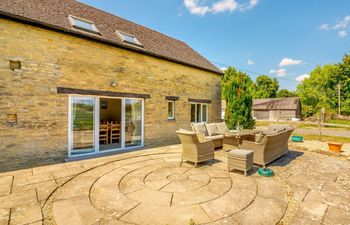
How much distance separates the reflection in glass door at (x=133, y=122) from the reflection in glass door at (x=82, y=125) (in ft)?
5.04

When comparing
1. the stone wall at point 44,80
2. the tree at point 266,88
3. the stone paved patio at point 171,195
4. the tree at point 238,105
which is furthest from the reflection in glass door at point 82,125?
the tree at point 266,88

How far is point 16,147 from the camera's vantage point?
5.75 meters

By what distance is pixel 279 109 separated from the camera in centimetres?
3834

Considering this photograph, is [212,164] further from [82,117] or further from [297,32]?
[297,32]

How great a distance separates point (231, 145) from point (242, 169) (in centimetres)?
271

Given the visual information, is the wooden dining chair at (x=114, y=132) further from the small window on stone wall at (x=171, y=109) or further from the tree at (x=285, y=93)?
the tree at (x=285, y=93)

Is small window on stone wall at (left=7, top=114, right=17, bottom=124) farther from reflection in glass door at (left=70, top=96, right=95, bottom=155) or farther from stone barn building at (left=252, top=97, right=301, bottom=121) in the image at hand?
stone barn building at (left=252, top=97, right=301, bottom=121)

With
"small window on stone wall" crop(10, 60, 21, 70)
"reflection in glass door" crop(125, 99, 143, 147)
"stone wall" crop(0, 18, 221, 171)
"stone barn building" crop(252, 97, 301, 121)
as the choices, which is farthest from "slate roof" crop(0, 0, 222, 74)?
"stone barn building" crop(252, 97, 301, 121)

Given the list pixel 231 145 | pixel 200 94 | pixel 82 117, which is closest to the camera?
pixel 82 117

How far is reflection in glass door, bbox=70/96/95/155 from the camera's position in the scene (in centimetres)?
688

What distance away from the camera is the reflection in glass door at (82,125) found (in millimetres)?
6875

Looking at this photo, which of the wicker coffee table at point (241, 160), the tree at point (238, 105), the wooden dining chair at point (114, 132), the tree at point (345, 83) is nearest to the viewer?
the wicker coffee table at point (241, 160)

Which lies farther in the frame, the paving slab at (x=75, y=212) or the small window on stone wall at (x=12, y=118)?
the small window on stone wall at (x=12, y=118)

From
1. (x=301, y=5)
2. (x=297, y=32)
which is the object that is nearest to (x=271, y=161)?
(x=301, y=5)
